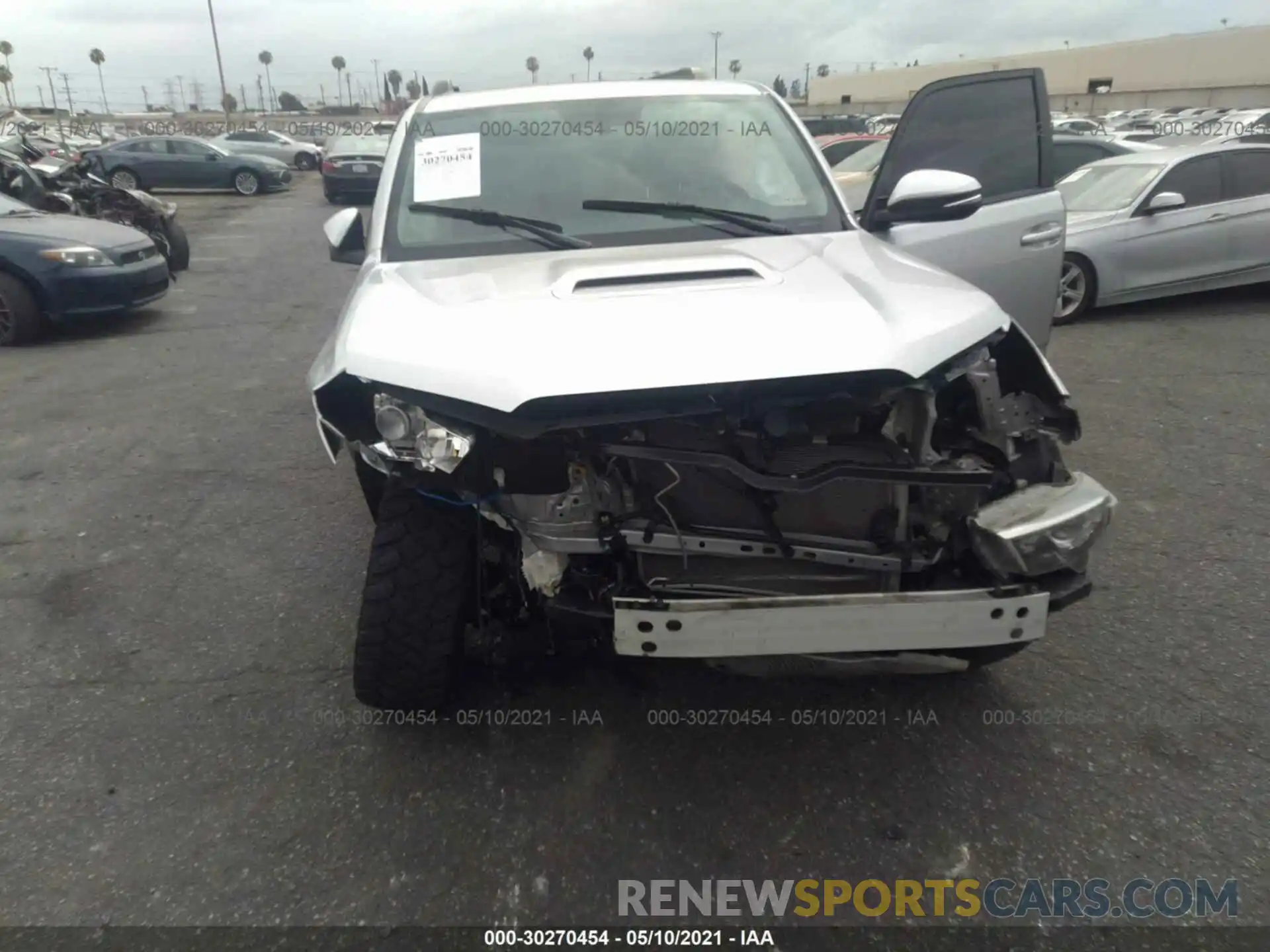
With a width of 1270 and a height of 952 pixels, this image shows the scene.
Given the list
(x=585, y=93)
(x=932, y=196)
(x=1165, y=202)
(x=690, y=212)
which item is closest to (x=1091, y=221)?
(x=1165, y=202)

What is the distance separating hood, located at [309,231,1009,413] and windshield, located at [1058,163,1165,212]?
6.30m

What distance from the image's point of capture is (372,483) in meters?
3.28

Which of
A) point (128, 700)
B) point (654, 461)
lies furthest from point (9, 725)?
point (654, 461)

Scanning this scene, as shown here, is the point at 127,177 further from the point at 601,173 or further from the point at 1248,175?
the point at 601,173

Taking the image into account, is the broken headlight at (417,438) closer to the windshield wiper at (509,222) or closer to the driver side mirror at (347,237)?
the windshield wiper at (509,222)

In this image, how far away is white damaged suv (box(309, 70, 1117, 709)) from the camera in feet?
7.26

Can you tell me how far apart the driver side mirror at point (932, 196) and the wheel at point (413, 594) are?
1.94 m

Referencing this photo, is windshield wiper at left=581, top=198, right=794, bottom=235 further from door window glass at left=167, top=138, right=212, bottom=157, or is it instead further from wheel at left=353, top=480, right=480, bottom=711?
door window glass at left=167, top=138, right=212, bottom=157

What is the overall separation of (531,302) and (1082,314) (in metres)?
7.14

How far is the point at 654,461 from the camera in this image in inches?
96.4

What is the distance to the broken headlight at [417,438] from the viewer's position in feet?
7.39

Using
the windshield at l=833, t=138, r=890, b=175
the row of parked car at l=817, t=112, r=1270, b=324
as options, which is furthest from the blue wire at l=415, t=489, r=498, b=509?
the windshield at l=833, t=138, r=890, b=175

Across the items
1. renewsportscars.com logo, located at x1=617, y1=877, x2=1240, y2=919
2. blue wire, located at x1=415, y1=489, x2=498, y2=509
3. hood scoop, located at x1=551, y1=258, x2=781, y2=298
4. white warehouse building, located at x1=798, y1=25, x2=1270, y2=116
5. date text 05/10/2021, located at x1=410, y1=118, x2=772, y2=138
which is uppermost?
white warehouse building, located at x1=798, y1=25, x2=1270, y2=116

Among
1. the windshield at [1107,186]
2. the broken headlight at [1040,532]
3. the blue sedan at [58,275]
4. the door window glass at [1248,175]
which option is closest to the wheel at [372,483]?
the broken headlight at [1040,532]
